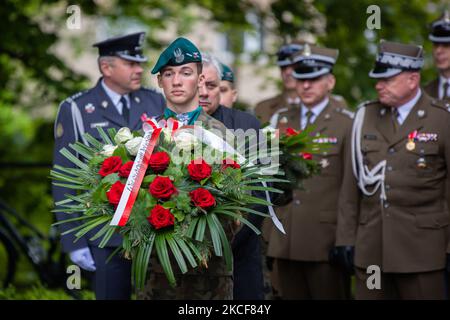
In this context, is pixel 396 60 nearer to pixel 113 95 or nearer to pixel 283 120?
pixel 283 120

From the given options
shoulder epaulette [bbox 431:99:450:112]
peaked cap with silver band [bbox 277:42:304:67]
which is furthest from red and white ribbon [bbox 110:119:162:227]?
peaked cap with silver band [bbox 277:42:304:67]

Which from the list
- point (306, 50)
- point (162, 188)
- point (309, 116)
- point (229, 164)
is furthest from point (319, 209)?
point (162, 188)

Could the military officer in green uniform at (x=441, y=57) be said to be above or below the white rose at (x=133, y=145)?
above

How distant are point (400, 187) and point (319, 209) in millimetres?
1057

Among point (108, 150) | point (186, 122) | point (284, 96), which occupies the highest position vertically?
point (284, 96)

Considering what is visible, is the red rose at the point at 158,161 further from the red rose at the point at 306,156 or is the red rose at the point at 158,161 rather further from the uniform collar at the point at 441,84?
the uniform collar at the point at 441,84

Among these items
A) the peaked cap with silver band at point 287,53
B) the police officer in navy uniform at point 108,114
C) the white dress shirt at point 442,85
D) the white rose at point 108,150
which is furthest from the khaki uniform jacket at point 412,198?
the white rose at point 108,150

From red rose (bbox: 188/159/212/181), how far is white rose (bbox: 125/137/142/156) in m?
0.28

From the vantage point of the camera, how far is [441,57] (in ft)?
24.8

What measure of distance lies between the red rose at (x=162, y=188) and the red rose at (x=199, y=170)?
0.37 feet

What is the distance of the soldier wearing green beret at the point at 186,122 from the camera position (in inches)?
183

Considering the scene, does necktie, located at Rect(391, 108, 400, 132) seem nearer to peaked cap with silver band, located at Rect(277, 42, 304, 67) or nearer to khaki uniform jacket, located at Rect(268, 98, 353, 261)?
khaki uniform jacket, located at Rect(268, 98, 353, 261)
